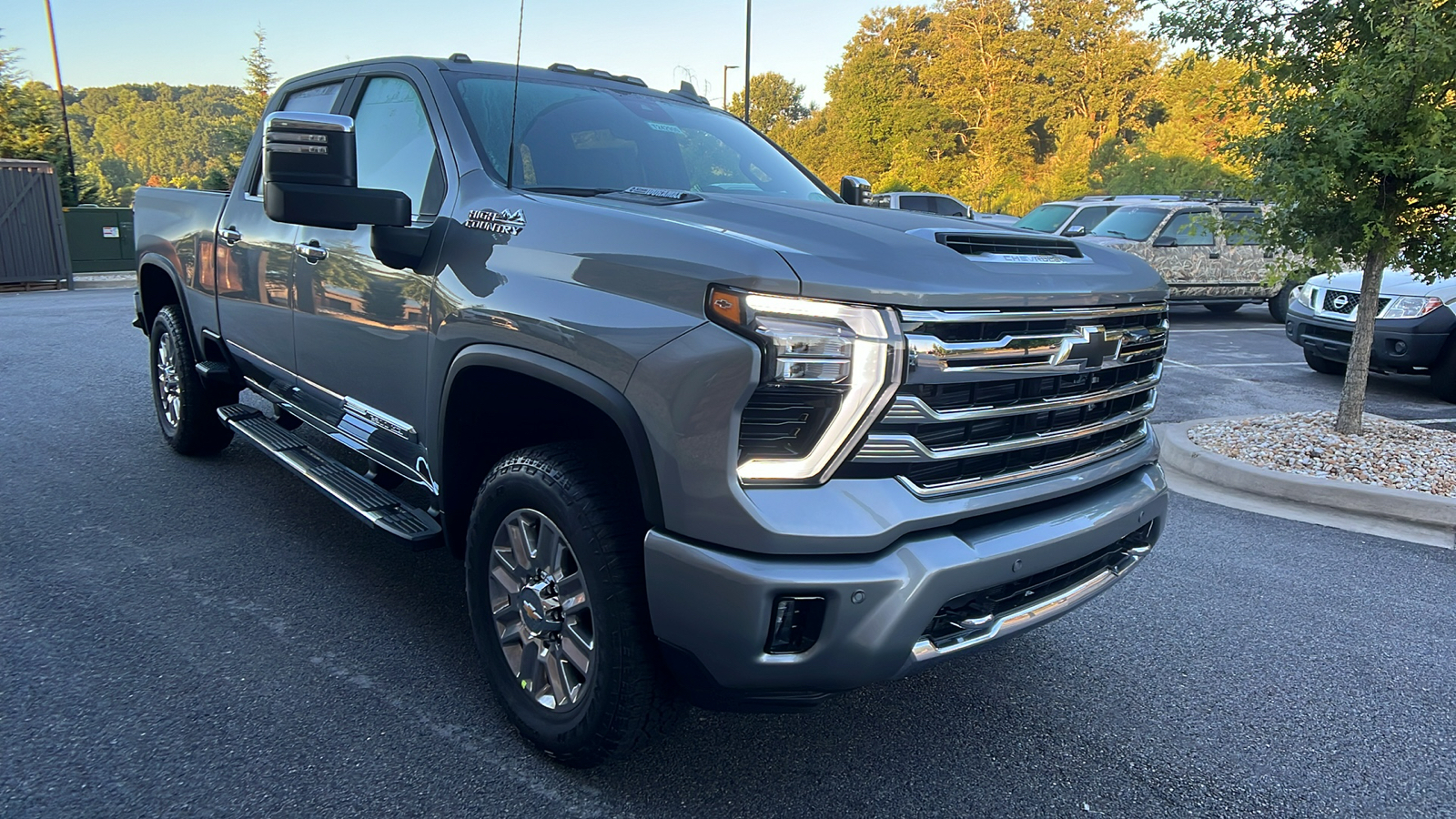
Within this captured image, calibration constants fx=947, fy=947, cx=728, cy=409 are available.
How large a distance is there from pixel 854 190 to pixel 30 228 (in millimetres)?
18936

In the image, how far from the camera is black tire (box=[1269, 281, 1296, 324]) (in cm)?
1433

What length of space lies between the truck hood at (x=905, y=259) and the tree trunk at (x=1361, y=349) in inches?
169

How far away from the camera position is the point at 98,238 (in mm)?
20656

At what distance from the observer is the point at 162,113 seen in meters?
109

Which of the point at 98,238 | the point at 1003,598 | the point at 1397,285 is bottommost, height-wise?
the point at 98,238

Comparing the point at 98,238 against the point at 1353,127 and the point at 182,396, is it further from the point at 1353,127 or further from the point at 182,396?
the point at 1353,127

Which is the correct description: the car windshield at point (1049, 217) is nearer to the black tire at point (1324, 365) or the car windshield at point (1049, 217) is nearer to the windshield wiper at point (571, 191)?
the black tire at point (1324, 365)

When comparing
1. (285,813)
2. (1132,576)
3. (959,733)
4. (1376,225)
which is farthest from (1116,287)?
(1376,225)

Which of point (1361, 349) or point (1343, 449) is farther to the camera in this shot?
point (1361, 349)

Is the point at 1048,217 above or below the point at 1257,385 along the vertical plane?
above

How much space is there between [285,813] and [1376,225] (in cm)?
650

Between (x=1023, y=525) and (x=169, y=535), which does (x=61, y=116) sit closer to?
(x=169, y=535)

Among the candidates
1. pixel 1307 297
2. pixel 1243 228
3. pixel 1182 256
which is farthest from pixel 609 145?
pixel 1182 256

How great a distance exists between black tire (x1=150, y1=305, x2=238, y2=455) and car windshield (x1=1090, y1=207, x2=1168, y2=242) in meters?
12.0
